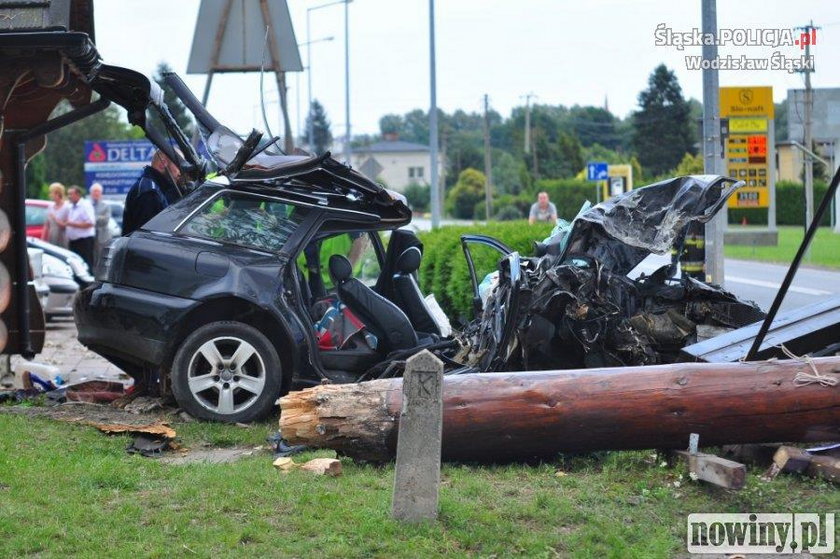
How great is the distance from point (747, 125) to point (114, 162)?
1767cm

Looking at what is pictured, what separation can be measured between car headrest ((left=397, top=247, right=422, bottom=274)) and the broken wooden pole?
393cm

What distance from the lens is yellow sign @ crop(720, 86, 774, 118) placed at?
105ft

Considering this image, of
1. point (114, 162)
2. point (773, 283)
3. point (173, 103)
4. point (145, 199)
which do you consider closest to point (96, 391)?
point (145, 199)

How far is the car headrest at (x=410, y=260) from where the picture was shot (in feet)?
31.4

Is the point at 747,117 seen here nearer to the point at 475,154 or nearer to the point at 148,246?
the point at 148,246

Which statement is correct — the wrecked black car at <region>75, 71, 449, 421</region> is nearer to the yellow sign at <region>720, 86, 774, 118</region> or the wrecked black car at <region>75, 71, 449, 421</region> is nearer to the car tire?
the car tire

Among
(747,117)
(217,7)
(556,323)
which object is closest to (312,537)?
(556,323)

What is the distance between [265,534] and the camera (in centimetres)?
548

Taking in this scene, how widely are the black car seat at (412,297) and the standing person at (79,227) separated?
40.0 feet

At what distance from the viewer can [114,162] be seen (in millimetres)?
34406

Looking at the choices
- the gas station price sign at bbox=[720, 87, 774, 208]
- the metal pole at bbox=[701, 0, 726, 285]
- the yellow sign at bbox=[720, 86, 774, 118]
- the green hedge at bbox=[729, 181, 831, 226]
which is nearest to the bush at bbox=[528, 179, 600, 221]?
the green hedge at bbox=[729, 181, 831, 226]

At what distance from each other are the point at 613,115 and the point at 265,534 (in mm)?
105251

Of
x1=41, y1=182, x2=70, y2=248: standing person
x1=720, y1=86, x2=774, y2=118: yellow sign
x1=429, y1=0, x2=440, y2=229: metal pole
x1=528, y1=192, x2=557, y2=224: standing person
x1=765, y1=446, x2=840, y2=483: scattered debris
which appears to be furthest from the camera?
x1=720, y1=86, x2=774, y2=118: yellow sign

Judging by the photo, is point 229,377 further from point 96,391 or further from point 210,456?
point 96,391
